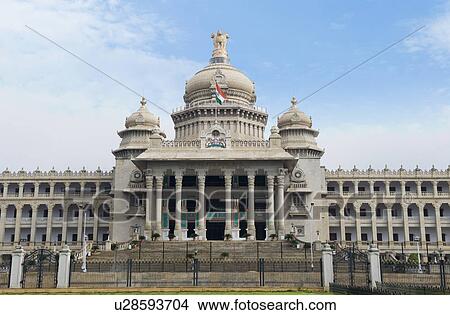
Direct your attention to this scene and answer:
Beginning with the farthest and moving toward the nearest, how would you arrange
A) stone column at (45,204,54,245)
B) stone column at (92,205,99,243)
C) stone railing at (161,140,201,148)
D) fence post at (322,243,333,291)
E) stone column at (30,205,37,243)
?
stone column at (30,205,37,243)
stone column at (45,204,54,245)
stone column at (92,205,99,243)
stone railing at (161,140,201,148)
fence post at (322,243,333,291)

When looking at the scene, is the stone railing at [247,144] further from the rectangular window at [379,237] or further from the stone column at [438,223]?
the stone column at [438,223]

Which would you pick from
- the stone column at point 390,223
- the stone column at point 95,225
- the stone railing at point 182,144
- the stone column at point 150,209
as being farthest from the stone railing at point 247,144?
the stone column at point 95,225

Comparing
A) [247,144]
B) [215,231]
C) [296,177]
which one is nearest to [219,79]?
[247,144]

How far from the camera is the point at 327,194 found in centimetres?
7175

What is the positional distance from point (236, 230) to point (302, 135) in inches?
731

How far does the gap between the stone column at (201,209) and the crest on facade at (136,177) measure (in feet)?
40.0

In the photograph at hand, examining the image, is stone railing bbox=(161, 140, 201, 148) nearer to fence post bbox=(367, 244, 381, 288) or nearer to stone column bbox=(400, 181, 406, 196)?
fence post bbox=(367, 244, 381, 288)

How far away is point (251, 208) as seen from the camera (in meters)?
53.8

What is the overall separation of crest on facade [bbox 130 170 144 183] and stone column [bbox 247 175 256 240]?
16125 millimetres

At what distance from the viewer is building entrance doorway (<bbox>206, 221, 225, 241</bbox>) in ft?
192

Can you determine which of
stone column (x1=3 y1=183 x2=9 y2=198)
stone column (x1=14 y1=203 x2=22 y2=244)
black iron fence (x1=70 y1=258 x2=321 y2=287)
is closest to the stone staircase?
black iron fence (x1=70 y1=258 x2=321 y2=287)

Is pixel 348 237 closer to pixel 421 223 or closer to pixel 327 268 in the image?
pixel 421 223

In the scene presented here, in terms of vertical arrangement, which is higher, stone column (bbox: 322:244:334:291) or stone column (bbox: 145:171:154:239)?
stone column (bbox: 145:171:154:239)

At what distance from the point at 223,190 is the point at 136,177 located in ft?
40.2
